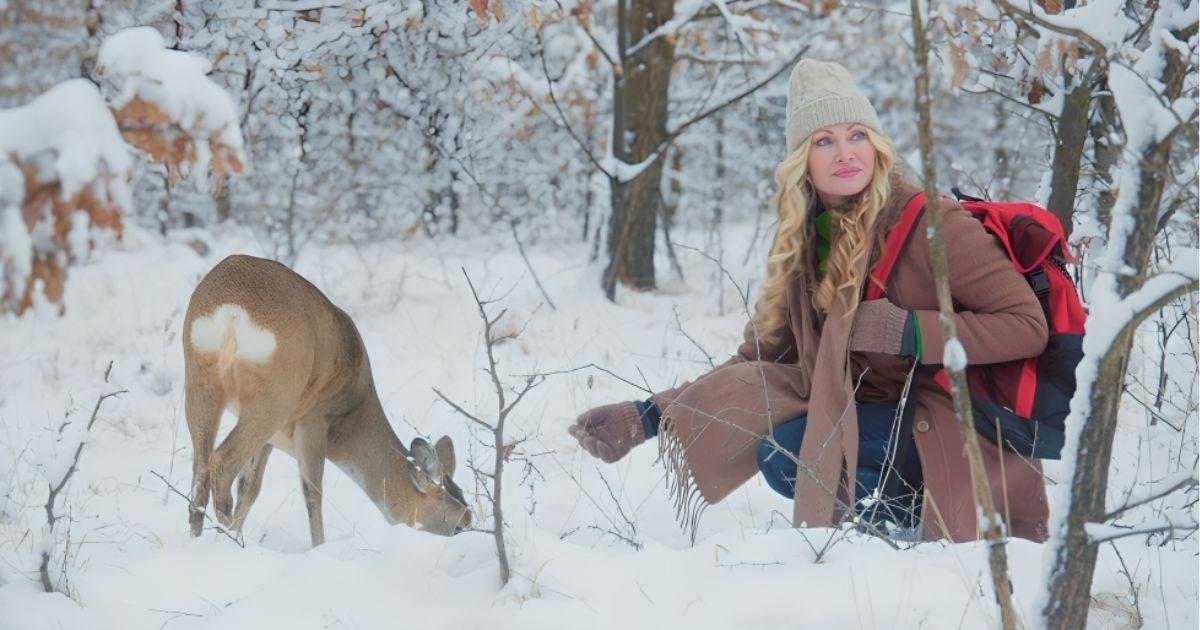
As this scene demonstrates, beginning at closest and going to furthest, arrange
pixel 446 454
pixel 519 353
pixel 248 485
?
pixel 248 485
pixel 446 454
pixel 519 353

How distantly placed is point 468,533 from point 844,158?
70.5 inches

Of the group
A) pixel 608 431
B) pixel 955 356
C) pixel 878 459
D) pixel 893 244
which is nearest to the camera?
pixel 955 356

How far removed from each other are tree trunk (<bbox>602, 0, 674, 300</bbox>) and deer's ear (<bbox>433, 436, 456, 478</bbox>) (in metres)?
4.40

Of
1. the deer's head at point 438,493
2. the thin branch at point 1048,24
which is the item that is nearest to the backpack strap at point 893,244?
the thin branch at point 1048,24

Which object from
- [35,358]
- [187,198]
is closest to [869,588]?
[35,358]

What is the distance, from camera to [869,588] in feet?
8.23

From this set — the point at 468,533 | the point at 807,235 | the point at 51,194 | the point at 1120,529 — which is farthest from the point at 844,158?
the point at 51,194

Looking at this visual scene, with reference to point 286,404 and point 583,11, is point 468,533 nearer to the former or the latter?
point 286,404

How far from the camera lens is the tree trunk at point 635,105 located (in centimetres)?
869

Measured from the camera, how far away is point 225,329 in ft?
12.7

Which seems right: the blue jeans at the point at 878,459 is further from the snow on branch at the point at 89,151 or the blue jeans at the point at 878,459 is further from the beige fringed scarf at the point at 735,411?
the snow on branch at the point at 89,151

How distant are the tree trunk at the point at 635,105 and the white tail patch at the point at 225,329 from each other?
513cm

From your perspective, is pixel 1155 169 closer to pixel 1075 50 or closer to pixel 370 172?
pixel 1075 50

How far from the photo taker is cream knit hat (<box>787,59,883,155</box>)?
354 centimetres
